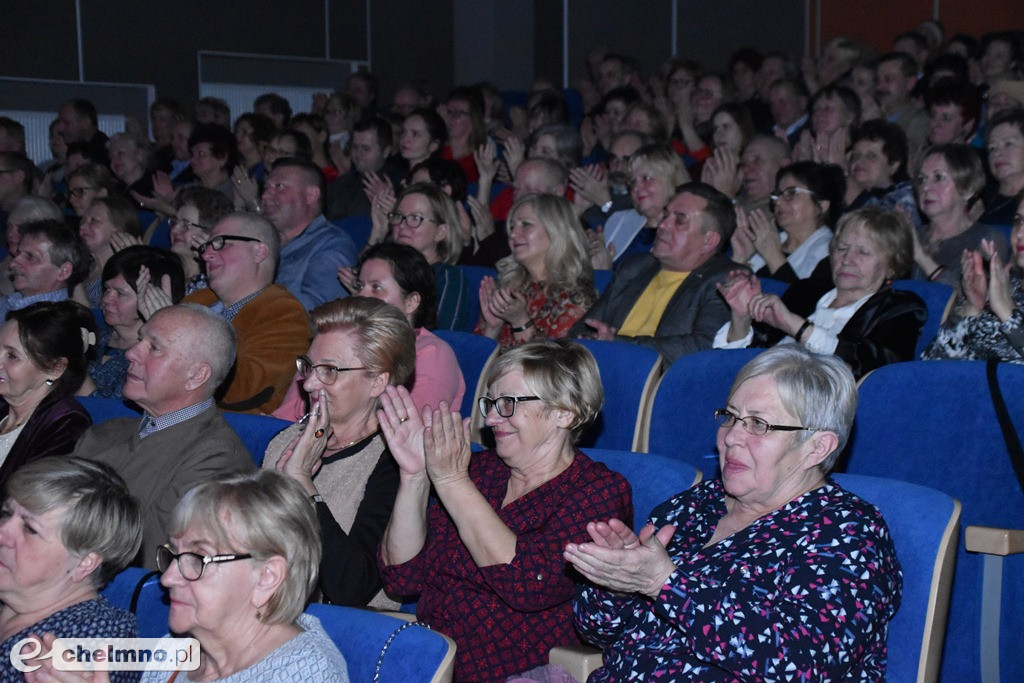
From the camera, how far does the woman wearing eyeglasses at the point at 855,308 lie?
333 centimetres

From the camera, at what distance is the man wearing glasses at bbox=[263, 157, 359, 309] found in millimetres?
4645

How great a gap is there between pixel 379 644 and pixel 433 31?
9374 mm

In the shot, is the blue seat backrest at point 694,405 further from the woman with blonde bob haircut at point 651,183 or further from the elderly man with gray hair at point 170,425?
the woman with blonde bob haircut at point 651,183

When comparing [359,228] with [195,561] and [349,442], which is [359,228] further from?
[195,561]

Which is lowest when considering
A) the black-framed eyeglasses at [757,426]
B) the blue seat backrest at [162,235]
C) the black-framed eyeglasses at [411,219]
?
the black-framed eyeglasses at [757,426]

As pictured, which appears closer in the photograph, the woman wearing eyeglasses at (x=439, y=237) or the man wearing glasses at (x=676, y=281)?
the man wearing glasses at (x=676, y=281)

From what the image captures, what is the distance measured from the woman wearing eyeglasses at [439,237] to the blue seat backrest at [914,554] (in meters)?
2.59

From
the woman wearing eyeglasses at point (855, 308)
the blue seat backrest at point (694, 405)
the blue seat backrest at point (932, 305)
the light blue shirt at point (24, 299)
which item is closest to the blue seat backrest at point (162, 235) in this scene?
the light blue shirt at point (24, 299)

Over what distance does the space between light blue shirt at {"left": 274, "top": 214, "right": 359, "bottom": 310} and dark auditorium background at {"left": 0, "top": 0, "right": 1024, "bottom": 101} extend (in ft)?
15.8

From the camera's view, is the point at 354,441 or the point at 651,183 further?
the point at 651,183

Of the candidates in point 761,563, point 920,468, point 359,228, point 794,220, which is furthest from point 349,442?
point 359,228

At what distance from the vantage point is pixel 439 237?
4.57 meters

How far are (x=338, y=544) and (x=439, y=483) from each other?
30 cm

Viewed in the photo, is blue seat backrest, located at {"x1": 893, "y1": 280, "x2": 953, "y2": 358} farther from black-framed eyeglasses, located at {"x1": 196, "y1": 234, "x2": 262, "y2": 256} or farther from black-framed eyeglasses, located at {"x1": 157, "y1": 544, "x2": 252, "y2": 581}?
black-framed eyeglasses, located at {"x1": 157, "y1": 544, "x2": 252, "y2": 581}
